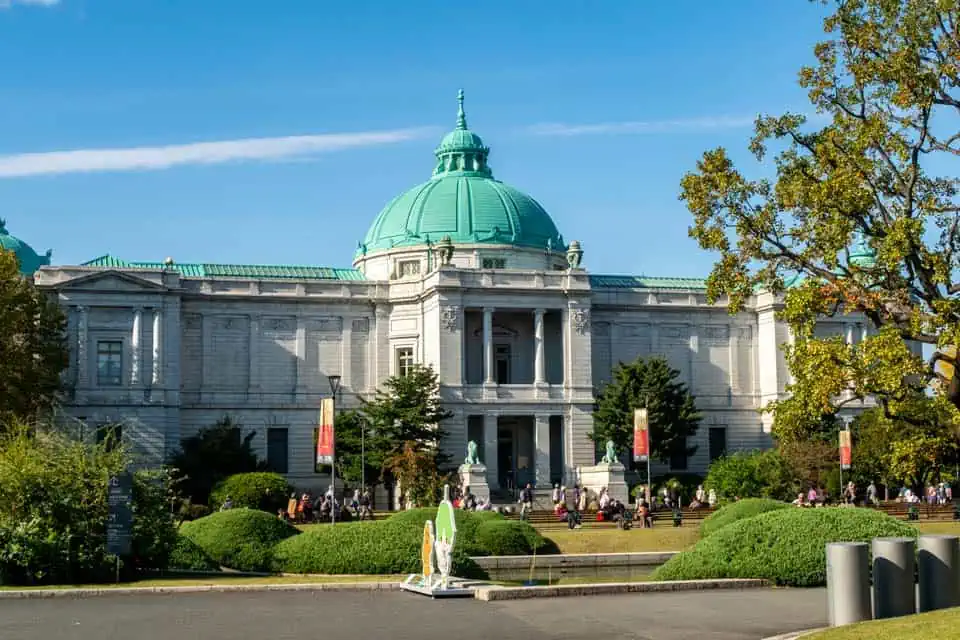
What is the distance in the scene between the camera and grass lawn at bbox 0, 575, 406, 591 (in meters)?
31.2

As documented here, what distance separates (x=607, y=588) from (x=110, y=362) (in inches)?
2343

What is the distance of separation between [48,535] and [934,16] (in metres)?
22.1

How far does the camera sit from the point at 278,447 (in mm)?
88250

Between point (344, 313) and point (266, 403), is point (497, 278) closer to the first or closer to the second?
point (344, 313)

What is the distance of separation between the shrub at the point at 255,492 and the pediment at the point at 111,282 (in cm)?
1637

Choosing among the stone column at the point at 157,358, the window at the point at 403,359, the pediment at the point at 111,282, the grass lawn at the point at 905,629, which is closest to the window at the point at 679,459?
the window at the point at 403,359

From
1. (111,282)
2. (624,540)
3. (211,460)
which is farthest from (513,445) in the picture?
(624,540)

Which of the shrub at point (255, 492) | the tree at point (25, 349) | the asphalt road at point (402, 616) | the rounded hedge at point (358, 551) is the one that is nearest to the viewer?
the asphalt road at point (402, 616)

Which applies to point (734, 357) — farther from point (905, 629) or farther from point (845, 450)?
point (905, 629)

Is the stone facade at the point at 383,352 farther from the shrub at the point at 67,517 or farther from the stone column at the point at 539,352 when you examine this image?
the shrub at the point at 67,517

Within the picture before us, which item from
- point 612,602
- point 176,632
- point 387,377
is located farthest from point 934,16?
Result: point 387,377

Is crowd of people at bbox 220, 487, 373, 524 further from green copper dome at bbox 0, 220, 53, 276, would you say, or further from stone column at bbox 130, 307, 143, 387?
green copper dome at bbox 0, 220, 53, 276

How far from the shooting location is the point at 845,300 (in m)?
28.4

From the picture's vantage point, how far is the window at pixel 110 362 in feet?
273
